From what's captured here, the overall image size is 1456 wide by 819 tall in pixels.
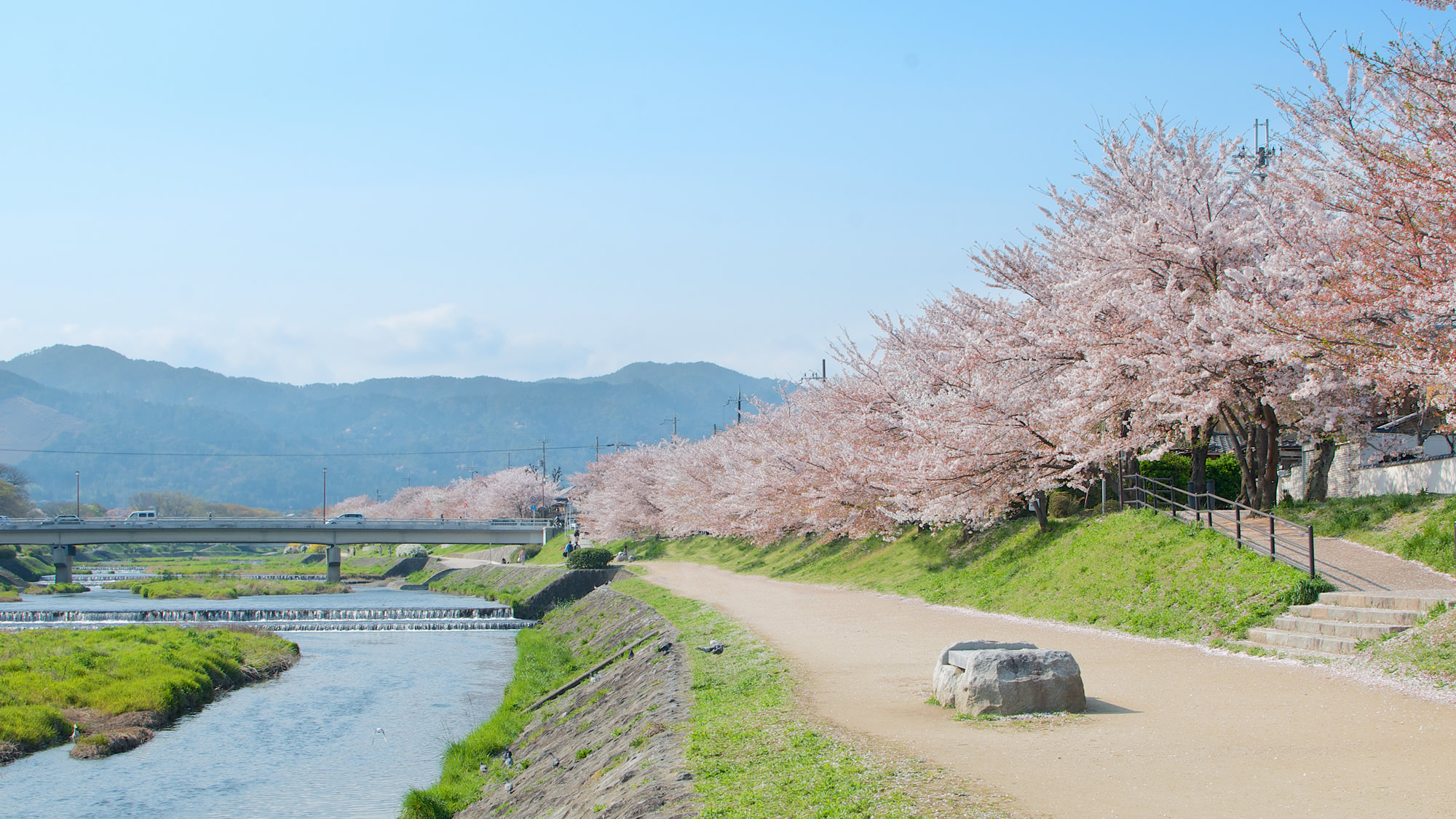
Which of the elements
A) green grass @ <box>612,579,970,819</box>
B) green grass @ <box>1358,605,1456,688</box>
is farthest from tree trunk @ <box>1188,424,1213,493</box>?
green grass @ <box>612,579,970,819</box>

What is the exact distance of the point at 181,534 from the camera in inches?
2662

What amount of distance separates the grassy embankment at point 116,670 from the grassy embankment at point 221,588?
29.6 meters

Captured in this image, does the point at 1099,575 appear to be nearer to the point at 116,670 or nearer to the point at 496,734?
the point at 496,734

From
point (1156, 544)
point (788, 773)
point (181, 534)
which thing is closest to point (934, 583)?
point (1156, 544)

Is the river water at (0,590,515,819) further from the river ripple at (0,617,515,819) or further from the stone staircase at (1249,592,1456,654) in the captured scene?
the stone staircase at (1249,592,1456,654)

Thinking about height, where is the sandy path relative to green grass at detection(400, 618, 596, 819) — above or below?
above

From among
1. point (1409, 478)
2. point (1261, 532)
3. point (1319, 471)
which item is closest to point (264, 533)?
point (1319, 471)

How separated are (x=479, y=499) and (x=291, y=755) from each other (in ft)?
296

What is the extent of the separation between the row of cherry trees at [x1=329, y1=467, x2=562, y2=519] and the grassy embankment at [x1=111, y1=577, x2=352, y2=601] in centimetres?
2632

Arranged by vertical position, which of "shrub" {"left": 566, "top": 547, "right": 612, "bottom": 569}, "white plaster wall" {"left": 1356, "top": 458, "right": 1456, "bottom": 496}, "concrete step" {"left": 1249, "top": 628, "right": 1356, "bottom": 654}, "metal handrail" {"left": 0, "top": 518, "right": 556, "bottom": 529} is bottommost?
"shrub" {"left": 566, "top": 547, "right": 612, "bottom": 569}

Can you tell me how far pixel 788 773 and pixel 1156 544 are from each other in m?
13.1

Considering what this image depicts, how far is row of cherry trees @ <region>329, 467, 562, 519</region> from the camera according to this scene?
334 ft

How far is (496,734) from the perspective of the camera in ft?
61.0

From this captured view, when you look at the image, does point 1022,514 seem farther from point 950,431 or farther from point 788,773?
point 788,773
